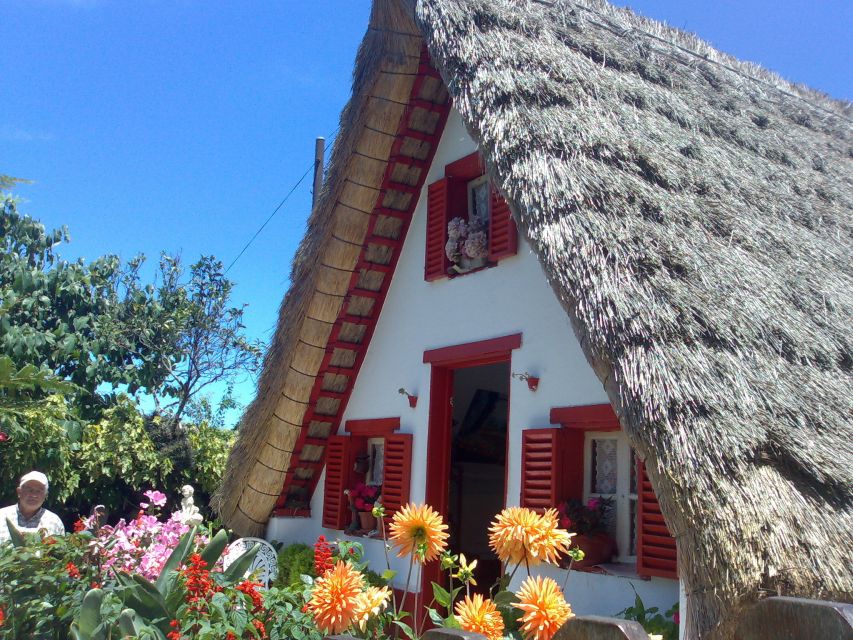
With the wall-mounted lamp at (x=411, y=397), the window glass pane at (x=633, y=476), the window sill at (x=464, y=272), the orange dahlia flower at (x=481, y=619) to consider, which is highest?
the window sill at (x=464, y=272)

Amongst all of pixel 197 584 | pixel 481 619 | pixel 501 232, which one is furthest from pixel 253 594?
pixel 501 232

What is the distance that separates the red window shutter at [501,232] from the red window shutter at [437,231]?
1.66 ft

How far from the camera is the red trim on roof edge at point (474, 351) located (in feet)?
18.0

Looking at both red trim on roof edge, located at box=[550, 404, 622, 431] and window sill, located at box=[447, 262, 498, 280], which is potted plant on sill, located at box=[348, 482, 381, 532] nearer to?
window sill, located at box=[447, 262, 498, 280]

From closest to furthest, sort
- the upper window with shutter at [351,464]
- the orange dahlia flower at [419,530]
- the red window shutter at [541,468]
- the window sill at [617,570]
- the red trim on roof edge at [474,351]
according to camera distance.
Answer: the orange dahlia flower at [419,530] < the window sill at [617,570] < the red window shutter at [541,468] < the red trim on roof edge at [474,351] < the upper window with shutter at [351,464]

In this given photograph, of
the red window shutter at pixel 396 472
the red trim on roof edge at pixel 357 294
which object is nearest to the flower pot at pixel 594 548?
the red window shutter at pixel 396 472

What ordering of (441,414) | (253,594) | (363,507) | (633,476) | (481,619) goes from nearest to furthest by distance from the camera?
1. (481,619)
2. (253,594)
3. (633,476)
4. (441,414)
5. (363,507)

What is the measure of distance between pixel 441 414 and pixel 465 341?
0.61m

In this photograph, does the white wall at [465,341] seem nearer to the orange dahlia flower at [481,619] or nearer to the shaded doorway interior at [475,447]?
the shaded doorway interior at [475,447]

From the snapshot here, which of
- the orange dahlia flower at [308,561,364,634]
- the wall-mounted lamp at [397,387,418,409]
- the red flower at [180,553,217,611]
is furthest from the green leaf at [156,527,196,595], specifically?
the wall-mounted lamp at [397,387,418,409]

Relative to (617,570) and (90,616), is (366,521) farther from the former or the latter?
(90,616)

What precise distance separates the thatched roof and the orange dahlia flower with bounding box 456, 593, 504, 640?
84cm

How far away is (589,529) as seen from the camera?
472 centimetres

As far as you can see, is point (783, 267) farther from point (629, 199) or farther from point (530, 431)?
point (530, 431)
